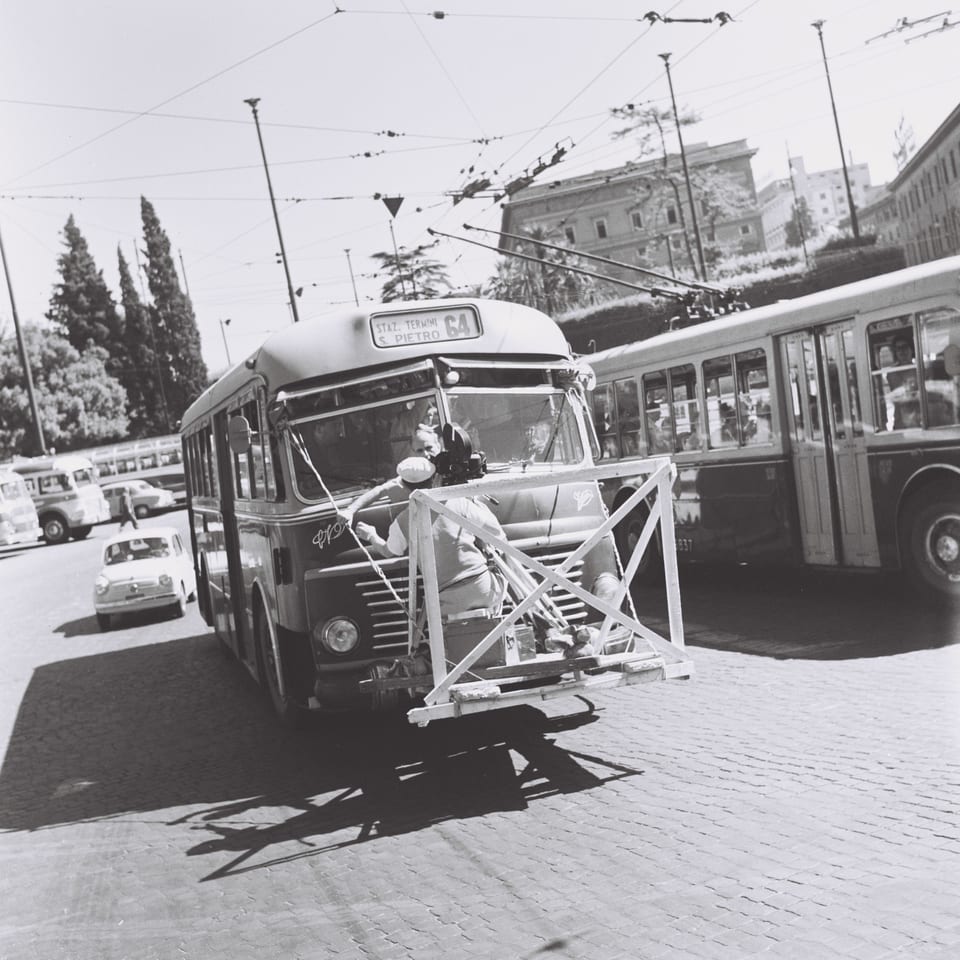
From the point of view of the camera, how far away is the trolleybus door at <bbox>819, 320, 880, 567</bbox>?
1188cm

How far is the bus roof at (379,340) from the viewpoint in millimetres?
8352

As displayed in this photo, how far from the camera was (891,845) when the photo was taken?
5352 mm

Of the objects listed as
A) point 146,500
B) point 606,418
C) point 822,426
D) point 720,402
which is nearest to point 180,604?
point 606,418

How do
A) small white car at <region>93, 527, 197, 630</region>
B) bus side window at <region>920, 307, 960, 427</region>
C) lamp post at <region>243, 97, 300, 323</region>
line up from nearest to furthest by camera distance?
Answer: bus side window at <region>920, 307, 960, 427</region>, small white car at <region>93, 527, 197, 630</region>, lamp post at <region>243, 97, 300, 323</region>

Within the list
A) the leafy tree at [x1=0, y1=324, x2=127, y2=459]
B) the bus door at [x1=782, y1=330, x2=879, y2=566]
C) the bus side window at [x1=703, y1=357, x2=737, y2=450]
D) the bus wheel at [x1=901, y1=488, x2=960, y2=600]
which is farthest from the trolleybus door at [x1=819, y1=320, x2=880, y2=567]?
the leafy tree at [x1=0, y1=324, x2=127, y2=459]

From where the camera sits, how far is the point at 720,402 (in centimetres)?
1440

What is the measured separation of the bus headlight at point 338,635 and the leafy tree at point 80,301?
280 ft

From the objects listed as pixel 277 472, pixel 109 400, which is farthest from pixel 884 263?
pixel 277 472

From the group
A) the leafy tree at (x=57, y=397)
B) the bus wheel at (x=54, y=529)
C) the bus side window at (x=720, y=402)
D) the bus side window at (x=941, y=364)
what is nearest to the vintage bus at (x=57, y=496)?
the bus wheel at (x=54, y=529)

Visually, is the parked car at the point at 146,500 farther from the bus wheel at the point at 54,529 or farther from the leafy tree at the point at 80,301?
the leafy tree at the point at 80,301

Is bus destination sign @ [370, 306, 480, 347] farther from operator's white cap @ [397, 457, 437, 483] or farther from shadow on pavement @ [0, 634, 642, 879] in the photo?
shadow on pavement @ [0, 634, 642, 879]

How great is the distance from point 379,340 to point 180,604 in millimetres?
13405

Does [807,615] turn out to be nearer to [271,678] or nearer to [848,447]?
[848,447]

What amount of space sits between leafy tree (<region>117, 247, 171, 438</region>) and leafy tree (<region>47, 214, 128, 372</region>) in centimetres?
169
